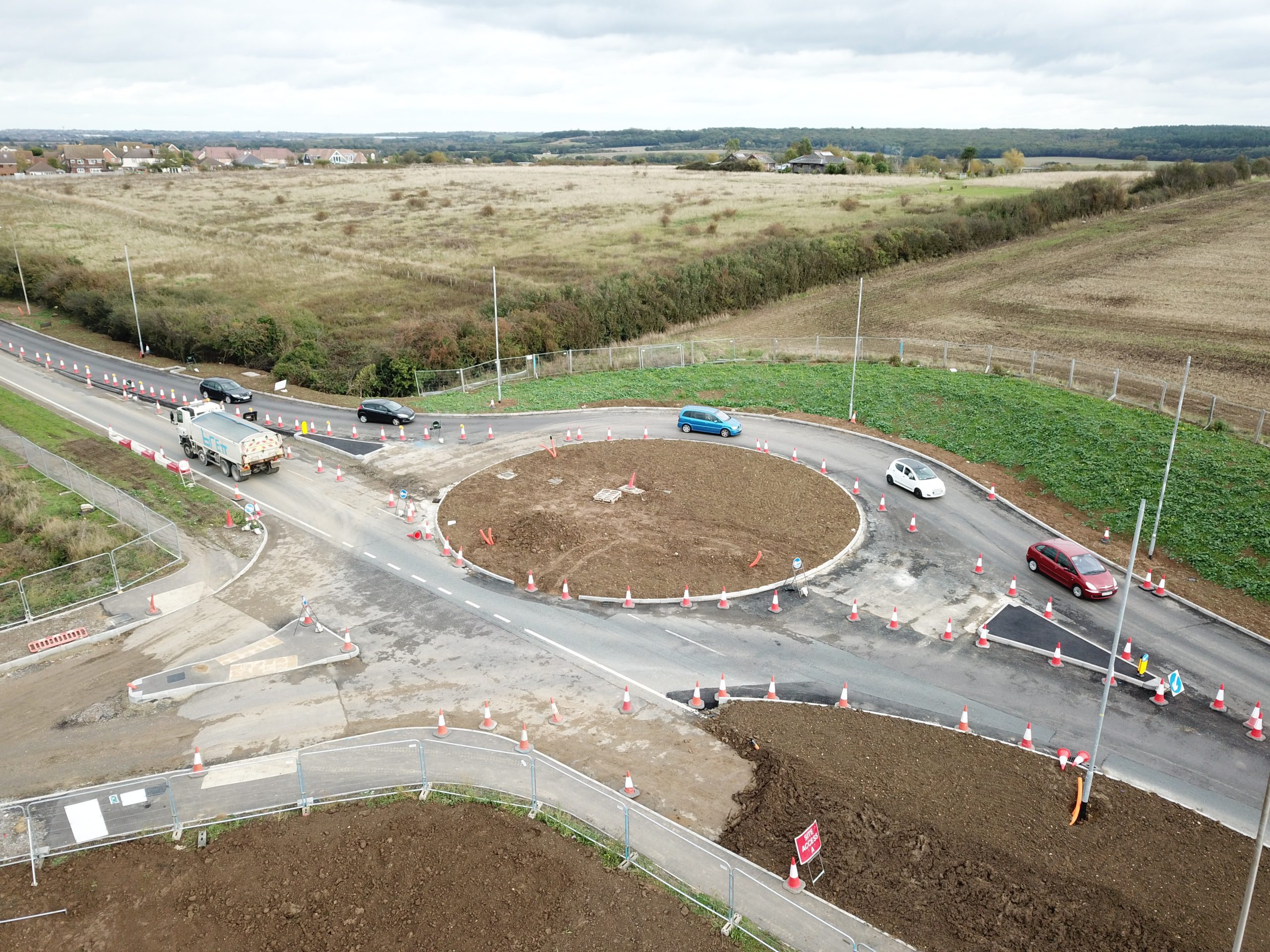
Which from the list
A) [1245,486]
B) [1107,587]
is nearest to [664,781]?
[1107,587]

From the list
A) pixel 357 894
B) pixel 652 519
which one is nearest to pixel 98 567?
pixel 357 894

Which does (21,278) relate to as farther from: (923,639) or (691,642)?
(923,639)

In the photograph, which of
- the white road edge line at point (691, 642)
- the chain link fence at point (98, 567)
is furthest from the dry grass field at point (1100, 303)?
the chain link fence at point (98, 567)

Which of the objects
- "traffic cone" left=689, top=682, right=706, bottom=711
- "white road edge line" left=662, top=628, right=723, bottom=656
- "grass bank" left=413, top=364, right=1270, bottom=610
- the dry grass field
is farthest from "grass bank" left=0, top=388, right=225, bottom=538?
the dry grass field

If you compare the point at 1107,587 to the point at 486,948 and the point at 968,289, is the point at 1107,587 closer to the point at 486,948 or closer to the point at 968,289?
the point at 486,948

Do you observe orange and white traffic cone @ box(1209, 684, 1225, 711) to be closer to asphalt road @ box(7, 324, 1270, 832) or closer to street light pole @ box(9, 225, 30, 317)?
asphalt road @ box(7, 324, 1270, 832)

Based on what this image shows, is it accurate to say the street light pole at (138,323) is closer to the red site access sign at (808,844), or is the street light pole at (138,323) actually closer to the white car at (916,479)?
the white car at (916,479)
